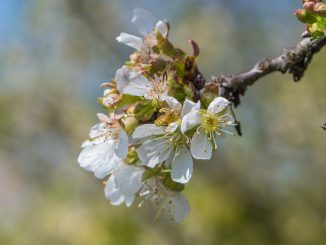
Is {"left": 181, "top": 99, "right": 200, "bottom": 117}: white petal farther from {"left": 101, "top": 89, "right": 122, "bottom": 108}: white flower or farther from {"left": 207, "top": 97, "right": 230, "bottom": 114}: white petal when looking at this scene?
{"left": 101, "top": 89, "right": 122, "bottom": 108}: white flower

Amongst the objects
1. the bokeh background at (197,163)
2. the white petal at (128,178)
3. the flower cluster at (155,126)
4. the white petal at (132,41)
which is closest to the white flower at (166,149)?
the flower cluster at (155,126)

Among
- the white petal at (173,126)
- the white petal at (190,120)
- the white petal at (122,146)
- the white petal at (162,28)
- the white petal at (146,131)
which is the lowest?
the white petal at (122,146)

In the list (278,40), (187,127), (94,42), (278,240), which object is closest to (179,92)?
(187,127)

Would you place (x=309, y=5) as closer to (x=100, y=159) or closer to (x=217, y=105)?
(x=217, y=105)

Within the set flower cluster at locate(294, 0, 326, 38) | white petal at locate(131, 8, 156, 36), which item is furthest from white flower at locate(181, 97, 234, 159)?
white petal at locate(131, 8, 156, 36)

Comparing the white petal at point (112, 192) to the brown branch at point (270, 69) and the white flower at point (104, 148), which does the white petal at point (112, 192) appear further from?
the brown branch at point (270, 69)

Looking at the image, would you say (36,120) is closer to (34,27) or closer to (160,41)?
(34,27)
